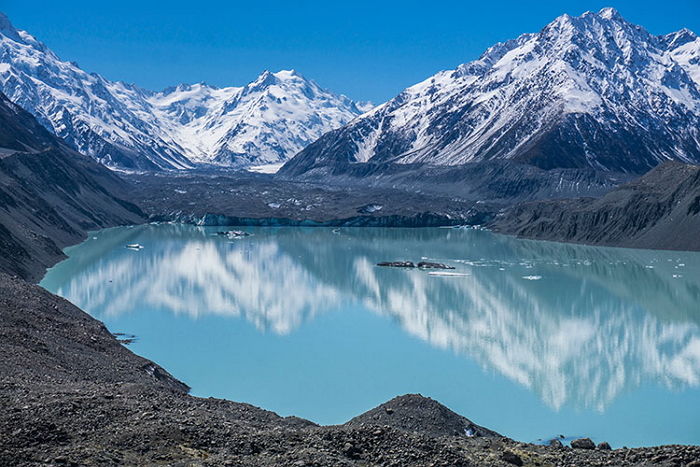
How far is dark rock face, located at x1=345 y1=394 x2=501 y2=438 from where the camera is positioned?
15266mm

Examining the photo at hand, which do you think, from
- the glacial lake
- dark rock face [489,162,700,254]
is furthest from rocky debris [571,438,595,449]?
dark rock face [489,162,700,254]

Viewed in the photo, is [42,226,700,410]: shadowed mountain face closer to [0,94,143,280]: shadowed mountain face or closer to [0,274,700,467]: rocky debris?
[0,94,143,280]: shadowed mountain face

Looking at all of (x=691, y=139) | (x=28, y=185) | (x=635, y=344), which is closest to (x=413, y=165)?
(x=691, y=139)

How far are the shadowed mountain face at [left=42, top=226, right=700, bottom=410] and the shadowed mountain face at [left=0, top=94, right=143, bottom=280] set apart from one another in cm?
240

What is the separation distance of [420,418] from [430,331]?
54.7 feet

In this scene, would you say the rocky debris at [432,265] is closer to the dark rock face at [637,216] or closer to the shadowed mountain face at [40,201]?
the dark rock face at [637,216]

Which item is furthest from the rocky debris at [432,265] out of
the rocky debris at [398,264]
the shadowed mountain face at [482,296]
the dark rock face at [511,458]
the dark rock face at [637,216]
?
the dark rock face at [511,458]

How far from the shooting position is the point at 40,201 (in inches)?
2591

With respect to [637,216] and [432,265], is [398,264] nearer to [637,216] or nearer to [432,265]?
[432,265]

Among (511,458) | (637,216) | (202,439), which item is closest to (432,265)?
(637,216)

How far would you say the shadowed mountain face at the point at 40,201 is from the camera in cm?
4572

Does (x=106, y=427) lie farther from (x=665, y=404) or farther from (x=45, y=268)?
(x=45, y=268)

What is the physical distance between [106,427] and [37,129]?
132 m

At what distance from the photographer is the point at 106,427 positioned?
11.5m
